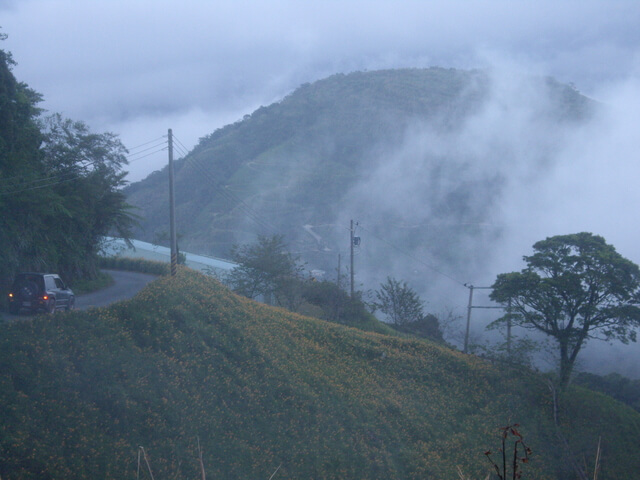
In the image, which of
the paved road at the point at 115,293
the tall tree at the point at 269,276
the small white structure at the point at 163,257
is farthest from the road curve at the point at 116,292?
the small white structure at the point at 163,257

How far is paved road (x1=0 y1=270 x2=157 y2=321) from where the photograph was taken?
1641 centimetres

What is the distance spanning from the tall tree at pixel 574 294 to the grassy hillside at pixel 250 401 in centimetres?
240

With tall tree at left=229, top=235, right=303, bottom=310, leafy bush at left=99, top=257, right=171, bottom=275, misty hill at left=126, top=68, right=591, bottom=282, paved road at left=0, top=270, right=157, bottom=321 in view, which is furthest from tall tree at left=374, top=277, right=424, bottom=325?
misty hill at left=126, top=68, right=591, bottom=282

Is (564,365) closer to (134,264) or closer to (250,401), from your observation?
(250,401)

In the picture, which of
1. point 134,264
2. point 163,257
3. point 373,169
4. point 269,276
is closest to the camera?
point 134,264

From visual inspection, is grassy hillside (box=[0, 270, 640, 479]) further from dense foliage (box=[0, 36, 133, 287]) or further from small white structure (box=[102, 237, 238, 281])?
small white structure (box=[102, 237, 238, 281])

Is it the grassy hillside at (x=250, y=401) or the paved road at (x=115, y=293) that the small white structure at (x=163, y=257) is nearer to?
the paved road at (x=115, y=293)

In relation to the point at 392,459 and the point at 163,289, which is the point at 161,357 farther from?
the point at 392,459

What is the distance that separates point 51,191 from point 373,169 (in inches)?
2047

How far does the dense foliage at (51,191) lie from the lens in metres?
15.4

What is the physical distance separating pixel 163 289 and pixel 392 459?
26.4ft

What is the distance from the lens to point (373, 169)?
65875 millimetres

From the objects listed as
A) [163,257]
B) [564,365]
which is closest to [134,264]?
[163,257]

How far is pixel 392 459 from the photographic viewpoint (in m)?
12.7
